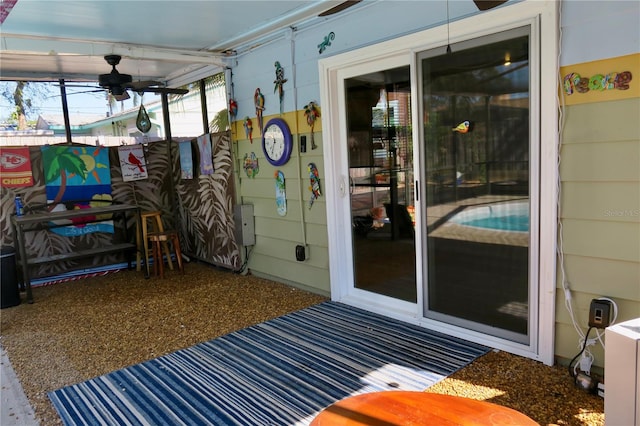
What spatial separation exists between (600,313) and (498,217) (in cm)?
78

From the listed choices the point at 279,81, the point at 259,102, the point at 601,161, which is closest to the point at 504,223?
the point at 601,161

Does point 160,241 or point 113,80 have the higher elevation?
point 113,80

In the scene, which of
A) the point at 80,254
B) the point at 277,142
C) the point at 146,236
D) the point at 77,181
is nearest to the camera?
the point at 277,142

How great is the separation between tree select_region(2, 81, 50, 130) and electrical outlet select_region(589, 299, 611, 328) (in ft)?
19.2

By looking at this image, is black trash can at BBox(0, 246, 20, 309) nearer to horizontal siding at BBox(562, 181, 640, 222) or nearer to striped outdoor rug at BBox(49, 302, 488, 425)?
striped outdoor rug at BBox(49, 302, 488, 425)

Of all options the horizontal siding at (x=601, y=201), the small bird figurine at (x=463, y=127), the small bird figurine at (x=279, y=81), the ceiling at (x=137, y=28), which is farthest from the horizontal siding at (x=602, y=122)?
the small bird figurine at (x=279, y=81)

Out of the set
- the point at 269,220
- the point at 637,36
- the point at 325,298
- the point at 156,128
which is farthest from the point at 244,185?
the point at 637,36

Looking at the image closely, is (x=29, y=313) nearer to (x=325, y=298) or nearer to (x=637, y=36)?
(x=325, y=298)

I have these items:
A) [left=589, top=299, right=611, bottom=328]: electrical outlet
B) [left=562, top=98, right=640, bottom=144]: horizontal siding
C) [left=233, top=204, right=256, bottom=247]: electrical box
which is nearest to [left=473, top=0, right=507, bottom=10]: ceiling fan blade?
[left=562, top=98, right=640, bottom=144]: horizontal siding

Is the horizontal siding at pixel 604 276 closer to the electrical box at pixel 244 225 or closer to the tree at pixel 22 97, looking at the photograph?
the electrical box at pixel 244 225

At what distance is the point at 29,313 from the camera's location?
418 centimetres

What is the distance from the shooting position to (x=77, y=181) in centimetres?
545

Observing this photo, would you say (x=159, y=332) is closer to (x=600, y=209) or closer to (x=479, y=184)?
(x=479, y=184)

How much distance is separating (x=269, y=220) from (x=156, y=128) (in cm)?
262
